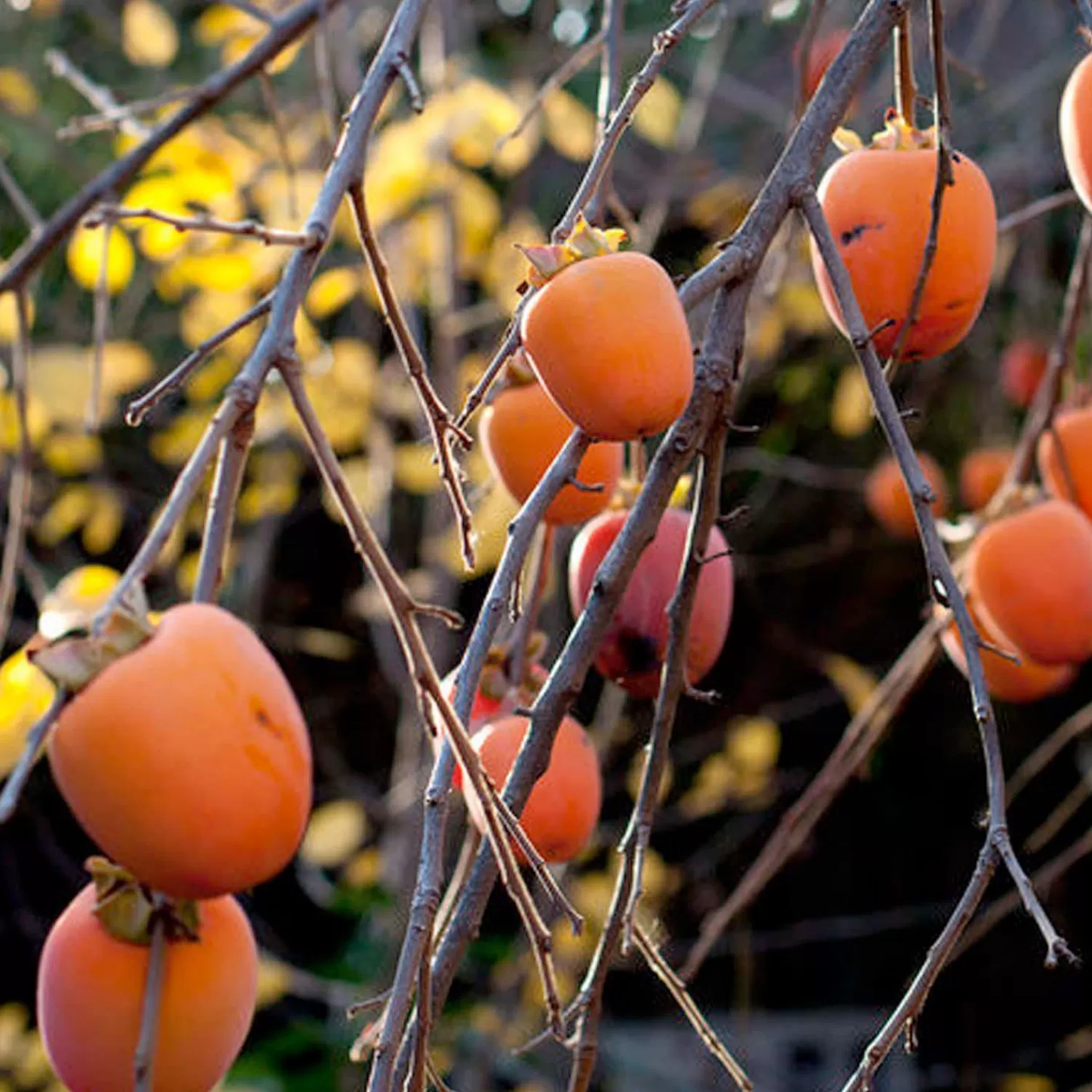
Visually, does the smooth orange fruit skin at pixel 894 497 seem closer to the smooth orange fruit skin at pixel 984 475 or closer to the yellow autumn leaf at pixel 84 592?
the smooth orange fruit skin at pixel 984 475

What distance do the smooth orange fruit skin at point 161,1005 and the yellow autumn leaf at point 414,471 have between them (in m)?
1.41

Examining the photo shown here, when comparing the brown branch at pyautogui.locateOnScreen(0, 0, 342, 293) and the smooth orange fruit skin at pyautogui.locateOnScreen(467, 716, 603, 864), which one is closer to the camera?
the brown branch at pyautogui.locateOnScreen(0, 0, 342, 293)

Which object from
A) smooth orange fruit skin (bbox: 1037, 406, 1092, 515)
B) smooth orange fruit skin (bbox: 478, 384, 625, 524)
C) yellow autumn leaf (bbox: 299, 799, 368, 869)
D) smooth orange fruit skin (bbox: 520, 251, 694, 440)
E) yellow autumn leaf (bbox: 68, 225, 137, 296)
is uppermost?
yellow autumn leaf (bbox: 68, 225, 137, 296)

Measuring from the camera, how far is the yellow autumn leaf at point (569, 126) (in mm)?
1913

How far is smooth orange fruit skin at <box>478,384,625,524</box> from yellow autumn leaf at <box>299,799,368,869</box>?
1433mm

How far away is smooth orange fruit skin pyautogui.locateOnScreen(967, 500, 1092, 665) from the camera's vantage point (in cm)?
98

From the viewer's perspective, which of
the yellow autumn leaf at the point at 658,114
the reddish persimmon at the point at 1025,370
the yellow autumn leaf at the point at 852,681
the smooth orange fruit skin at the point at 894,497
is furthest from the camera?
the yellow autumn leaf at the point at 852,681

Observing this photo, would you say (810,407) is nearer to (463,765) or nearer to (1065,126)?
(1065,126)

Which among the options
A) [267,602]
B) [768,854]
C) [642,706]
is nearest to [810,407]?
[642,706]

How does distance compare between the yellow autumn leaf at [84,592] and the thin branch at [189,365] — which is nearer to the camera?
the thin branch at [189,365]

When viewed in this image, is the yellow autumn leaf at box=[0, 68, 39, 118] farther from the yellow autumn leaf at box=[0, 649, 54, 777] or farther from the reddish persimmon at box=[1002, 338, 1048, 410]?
the reddish persimmon at box=[1002, 338, 1048, 410]

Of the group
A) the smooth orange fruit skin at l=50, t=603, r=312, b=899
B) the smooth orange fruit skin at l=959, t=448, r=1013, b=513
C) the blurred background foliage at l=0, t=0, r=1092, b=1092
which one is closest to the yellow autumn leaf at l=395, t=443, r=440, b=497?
the blurred background foliage at l=0, t=0, r=1092, b=1092

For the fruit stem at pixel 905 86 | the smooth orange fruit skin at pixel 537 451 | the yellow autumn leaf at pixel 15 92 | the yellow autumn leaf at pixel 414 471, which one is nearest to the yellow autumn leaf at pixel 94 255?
the yellow autumn leaf at pixel 15 92

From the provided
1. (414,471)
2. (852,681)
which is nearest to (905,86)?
(414,471)
